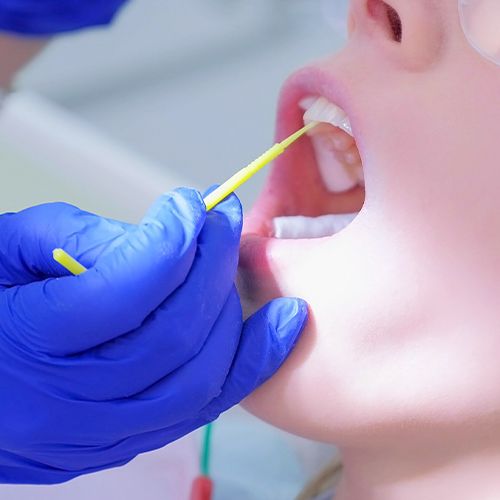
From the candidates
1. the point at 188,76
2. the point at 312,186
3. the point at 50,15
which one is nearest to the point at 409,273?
the point at 312,186

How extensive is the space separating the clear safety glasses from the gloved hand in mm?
259

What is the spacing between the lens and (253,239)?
1.00m

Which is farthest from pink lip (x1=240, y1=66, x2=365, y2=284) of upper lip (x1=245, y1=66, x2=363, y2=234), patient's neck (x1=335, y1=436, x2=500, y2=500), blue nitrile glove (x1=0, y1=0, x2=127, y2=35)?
blue nitrile glove (x1=0, y1=0, x2=127, y2=35)

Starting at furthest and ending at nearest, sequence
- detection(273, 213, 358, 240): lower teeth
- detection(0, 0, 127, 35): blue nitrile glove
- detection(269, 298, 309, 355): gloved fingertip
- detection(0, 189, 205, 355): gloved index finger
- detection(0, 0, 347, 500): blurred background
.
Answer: detection(0, 0, 347, 500): blurred background, detection(0, 0, 127, 35): blue nitrile glove, detection(273, 213, 358, 240): lower teeth, detection(269, 298, 309, 355): gloved fingertip, detection(0, 189, 205, 355): gloved index finger

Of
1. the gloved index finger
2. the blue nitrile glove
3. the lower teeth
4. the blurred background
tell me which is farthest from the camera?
the blurred background

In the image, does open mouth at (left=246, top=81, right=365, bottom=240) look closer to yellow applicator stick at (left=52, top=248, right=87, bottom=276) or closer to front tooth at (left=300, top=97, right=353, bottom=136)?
front tooth at (left=300, top=97, right=353, bottom=136)

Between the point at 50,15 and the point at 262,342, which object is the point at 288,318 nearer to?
the point at 262,342

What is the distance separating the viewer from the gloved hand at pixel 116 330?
810mm

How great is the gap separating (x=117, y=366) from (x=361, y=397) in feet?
0.77

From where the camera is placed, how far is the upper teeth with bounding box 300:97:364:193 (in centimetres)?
98

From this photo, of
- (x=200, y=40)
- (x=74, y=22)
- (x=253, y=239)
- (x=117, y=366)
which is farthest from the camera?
(x=200, y=40)

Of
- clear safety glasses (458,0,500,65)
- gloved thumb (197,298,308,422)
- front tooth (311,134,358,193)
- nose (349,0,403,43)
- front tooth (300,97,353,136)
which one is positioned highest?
clear safety glasses (458,0,500,65)

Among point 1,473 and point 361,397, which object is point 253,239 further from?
point 1,473

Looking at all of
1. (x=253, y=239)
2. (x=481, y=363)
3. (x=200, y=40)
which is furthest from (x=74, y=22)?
(x=200, y=40)
